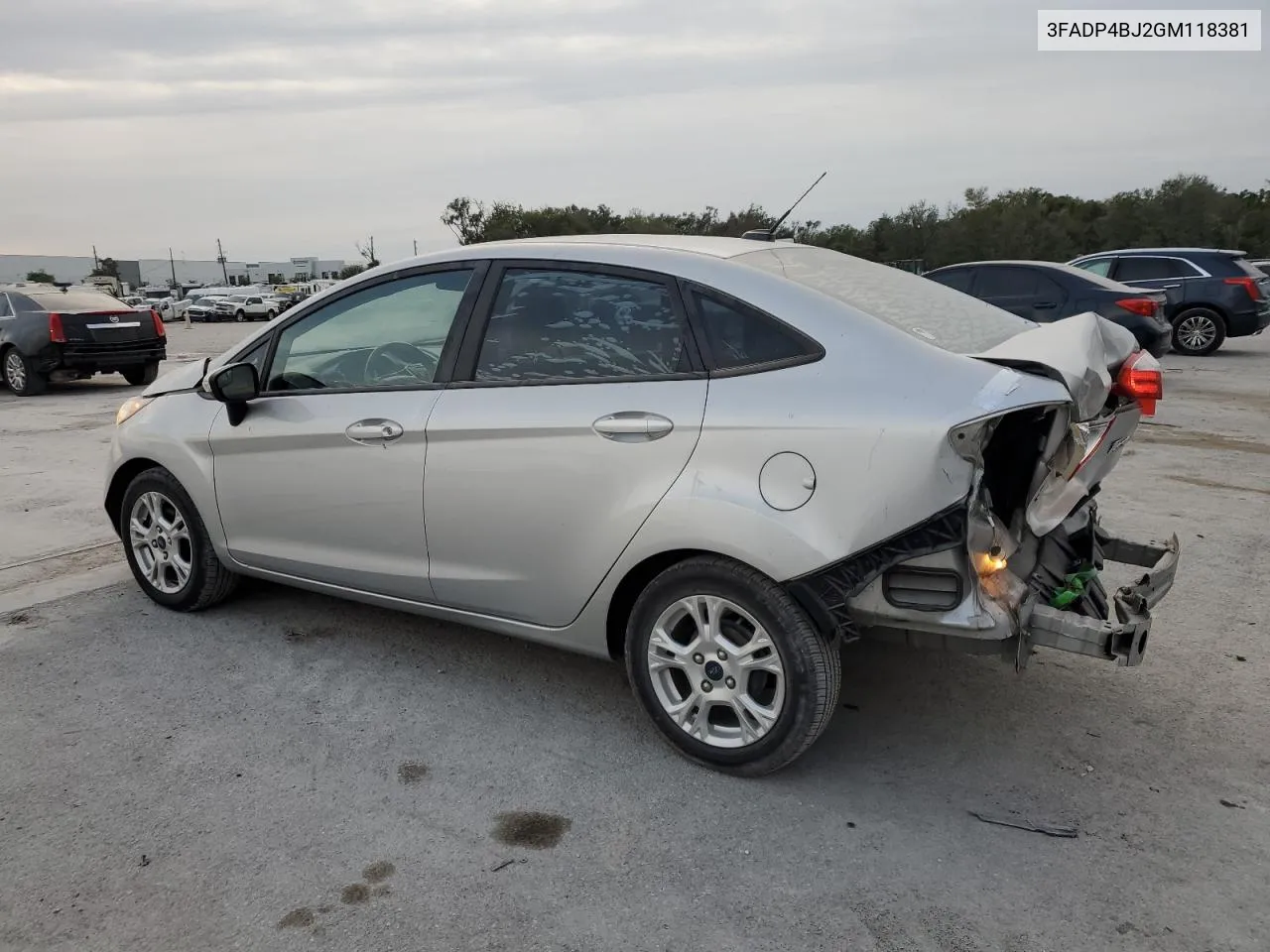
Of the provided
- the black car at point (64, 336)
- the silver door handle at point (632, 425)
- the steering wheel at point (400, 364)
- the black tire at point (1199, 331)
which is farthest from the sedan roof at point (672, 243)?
the black tire at point (1199, 331)

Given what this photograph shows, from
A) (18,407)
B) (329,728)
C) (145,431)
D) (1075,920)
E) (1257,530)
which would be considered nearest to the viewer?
(1075,920)

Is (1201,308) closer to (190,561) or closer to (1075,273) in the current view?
(1075,273)

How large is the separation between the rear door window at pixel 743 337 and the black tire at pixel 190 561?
268 cm

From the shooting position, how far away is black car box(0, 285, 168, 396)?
1331 centimetres

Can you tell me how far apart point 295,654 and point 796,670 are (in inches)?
91.4

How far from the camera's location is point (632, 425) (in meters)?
3.26

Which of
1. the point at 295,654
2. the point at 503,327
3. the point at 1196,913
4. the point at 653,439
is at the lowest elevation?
the point at 1196,913

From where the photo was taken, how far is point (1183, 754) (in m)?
Answer: 3.36

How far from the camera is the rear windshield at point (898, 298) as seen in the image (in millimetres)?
3262

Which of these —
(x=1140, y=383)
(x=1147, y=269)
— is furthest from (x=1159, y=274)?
(x=1140, y=383)

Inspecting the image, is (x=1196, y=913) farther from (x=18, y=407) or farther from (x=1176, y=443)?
(x=18, y=407)

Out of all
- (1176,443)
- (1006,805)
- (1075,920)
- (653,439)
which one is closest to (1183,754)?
(1006,805)

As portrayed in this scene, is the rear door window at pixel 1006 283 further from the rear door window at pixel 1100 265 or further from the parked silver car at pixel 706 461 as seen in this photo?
the parked silver car at pixel 706 461

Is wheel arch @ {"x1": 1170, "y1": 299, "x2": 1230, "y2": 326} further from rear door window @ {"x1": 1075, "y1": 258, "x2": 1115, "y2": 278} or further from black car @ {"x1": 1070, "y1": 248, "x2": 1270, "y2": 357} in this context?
rear door window @ {"x1": 1075, "y1": 258, "x2": 1115, "y2": 278}
